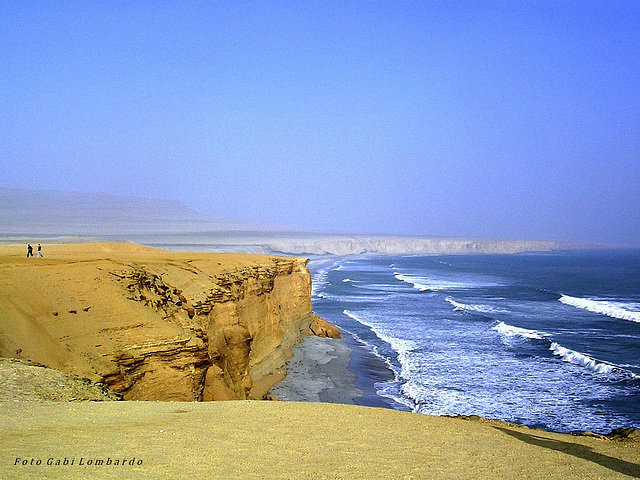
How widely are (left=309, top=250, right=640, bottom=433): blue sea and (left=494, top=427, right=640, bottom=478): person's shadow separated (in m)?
8.72

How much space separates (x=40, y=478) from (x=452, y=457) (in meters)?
5.50

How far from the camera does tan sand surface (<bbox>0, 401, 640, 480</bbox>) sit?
6.74 metres

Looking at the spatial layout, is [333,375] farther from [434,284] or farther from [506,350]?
[434,284]

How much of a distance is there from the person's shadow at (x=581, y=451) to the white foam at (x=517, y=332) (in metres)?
24.9

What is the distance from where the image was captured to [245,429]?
8797 mm

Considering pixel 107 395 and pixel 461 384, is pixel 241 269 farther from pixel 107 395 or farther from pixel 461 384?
pixel 107 395

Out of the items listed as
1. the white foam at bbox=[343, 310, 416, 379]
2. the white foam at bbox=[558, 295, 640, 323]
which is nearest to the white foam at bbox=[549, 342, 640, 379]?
the white foam at bbox=[343, 310, 416, 379]

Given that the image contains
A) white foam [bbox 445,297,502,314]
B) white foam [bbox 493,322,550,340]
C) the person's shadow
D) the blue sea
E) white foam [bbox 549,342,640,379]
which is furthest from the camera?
white foam [bbox 445,297,502,314]

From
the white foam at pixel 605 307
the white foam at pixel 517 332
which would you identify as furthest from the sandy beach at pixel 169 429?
the white foam at pixel 605 307

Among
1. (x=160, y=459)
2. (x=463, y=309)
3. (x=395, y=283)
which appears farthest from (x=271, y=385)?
(x=395, y=283)

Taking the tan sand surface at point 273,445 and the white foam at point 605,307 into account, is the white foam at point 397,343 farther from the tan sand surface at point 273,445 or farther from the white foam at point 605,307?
the white foam at point 605,307

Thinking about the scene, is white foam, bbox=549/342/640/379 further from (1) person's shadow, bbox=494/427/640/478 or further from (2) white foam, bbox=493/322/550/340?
(1) person's shadow, bbox=494/427/640/478

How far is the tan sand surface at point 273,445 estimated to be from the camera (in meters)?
6.74

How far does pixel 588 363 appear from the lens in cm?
2786
